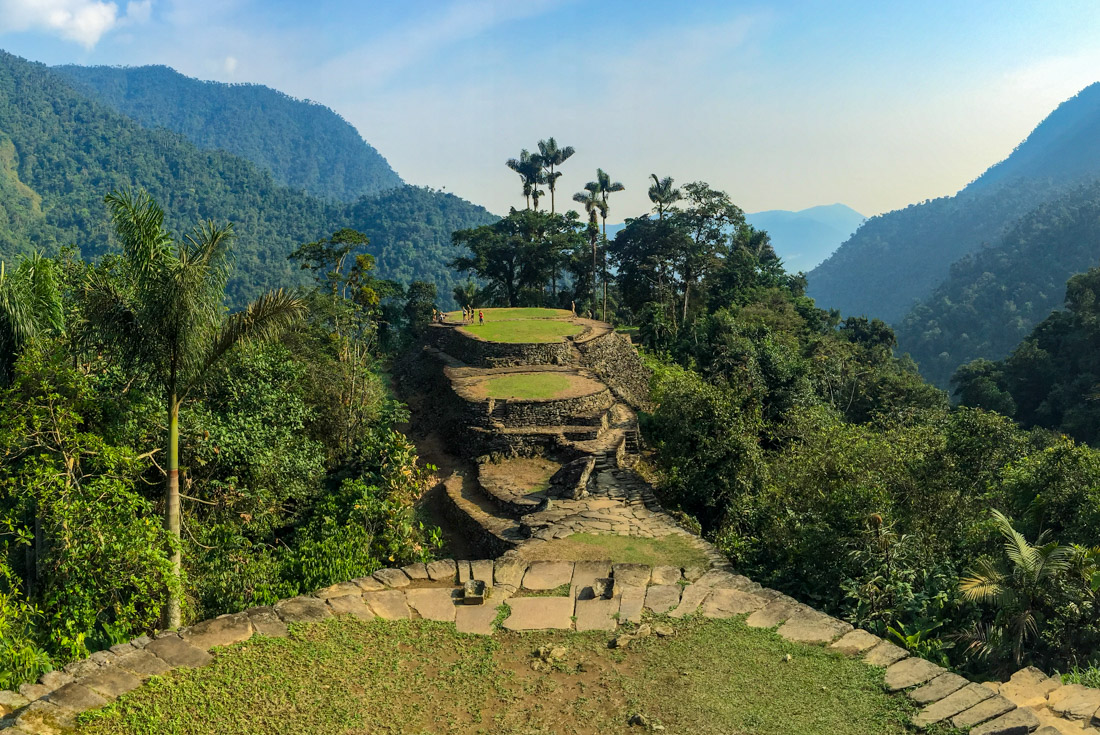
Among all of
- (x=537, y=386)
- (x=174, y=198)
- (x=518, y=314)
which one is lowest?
(x=537, y=386)

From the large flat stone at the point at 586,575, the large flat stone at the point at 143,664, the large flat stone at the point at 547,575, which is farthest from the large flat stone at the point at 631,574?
the large flat stone at the point at 143,664

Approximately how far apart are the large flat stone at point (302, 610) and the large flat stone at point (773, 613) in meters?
4.30

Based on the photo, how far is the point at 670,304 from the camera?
36.2 m

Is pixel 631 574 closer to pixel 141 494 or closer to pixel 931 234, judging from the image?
pixel 141 494

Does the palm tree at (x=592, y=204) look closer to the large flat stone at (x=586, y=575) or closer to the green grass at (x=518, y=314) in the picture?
the green grass at (x=518, y=314)

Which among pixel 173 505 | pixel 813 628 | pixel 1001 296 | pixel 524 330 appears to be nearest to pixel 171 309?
pixel 173 505

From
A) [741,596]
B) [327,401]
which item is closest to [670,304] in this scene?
[327,401]

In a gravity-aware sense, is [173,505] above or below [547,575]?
above

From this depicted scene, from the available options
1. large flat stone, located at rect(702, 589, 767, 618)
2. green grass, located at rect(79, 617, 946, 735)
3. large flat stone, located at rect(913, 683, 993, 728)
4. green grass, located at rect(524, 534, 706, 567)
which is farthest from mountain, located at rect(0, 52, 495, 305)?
large flat stone, located at rect(913, 683, 993, 728)

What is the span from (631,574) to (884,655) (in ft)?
9.48

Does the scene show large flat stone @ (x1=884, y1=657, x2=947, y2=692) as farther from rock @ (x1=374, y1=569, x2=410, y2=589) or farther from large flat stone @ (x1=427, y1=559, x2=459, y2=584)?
rock @ (x1=374, y1=569, x2=410, y2=589)

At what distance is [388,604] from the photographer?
8.03m

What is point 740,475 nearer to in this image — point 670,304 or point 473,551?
point 473,551

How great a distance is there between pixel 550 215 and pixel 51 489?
3668cm
